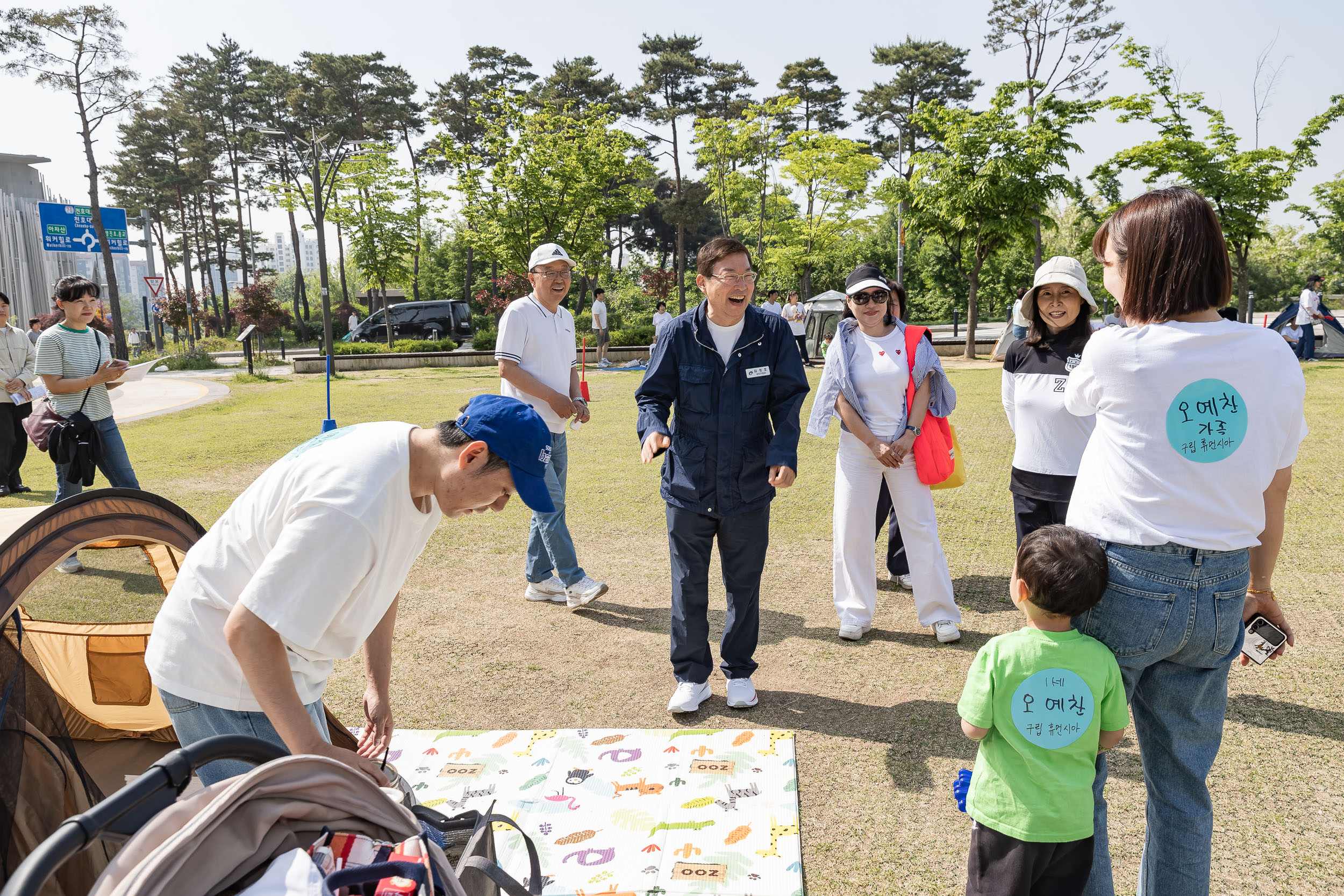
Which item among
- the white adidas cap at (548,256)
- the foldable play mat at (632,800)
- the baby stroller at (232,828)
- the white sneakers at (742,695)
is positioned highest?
the white adidas cap at (548,256)

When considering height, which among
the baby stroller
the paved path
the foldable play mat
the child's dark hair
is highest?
the child's dark hair

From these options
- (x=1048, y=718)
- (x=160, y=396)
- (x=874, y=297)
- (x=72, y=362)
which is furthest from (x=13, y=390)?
(x=160, y=396)

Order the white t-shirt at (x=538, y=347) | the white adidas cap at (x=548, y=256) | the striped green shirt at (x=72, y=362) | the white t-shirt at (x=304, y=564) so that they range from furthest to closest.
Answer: the striped green shirt at (x=72, y=362), the white adidas cap at (x=548, y=256), the white t-shirt at (x=538, y=347), the white t-shirt at (x=304, y=564)

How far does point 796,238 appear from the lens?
3438 centimetres

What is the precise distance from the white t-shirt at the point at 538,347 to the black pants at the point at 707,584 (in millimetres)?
1490

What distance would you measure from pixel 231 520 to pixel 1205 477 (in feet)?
7.27

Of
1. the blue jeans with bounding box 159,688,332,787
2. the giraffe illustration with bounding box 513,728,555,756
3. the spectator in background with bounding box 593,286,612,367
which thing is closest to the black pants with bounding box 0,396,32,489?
the giraffe illustration with bounding box 513,728,555,756

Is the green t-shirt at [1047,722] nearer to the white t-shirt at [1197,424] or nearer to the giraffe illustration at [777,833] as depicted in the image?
the white t-shirt at [1197,424]

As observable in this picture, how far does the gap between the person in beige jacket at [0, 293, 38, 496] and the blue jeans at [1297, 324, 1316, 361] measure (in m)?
21.0

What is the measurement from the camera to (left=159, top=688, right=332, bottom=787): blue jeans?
1967 millimetres

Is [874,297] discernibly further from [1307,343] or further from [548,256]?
[1307,343]

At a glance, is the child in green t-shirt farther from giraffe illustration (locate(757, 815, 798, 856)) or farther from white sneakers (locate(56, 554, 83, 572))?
white sneakers (locate(56, 554, 83, 572))

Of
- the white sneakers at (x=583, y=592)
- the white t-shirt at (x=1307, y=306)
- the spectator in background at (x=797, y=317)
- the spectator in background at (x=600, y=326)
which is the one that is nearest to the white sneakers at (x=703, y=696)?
the white sneakers at (x=583, y=592)

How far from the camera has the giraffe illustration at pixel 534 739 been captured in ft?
11.3
